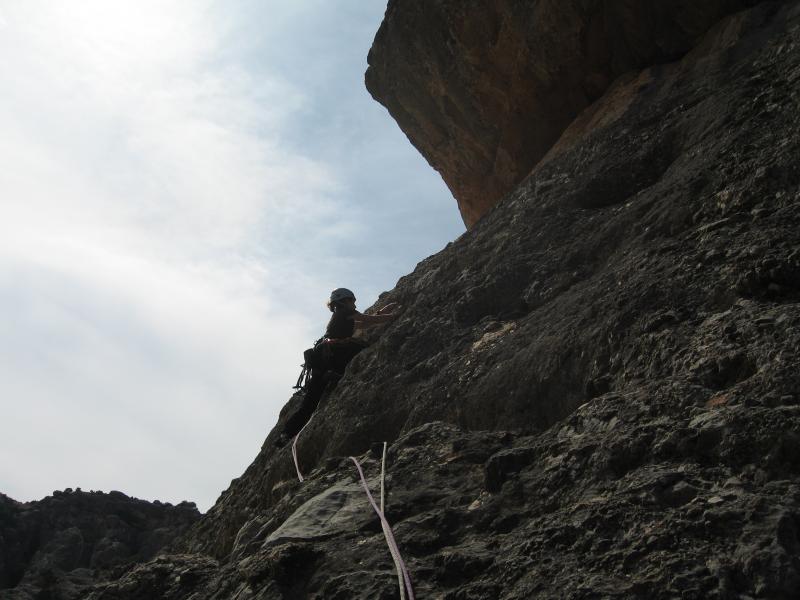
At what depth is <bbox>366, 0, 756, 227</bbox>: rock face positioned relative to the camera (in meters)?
9.93

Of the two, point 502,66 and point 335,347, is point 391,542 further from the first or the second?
point 502,66

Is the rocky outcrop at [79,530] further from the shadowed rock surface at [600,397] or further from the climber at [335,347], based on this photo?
the shadowed rock surface at [600,397]

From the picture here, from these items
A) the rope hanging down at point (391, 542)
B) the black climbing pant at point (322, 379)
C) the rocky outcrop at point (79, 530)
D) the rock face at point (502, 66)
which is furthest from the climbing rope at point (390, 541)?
the rocky outcrop at point (79, 530)

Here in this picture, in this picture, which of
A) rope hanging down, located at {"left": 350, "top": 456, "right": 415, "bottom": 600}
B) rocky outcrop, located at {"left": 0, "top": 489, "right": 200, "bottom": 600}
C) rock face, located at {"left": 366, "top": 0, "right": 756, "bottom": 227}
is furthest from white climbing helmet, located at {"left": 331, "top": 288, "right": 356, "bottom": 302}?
rocky outcrop, located at {"left": 0, "top": 489, "right": 200, "bottom": 600}

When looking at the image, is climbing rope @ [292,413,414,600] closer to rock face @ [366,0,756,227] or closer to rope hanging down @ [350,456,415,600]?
rope hanging down @ [350,456,415,600]

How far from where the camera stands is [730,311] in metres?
4.80

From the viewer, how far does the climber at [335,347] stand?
32.2 ft

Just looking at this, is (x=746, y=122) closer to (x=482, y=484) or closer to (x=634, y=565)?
(x=482, y=484)

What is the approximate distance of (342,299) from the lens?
10.8m

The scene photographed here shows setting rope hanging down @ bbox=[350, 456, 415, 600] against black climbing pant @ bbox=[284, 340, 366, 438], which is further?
black climbing pant @ bbox=[284, 340, 366, 438]

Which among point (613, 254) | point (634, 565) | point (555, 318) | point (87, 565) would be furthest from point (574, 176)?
point (87, 565)

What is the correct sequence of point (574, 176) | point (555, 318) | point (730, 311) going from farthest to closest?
point (574, 176)
point (555, 318)
point (730, 311)

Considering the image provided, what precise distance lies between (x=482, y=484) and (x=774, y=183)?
9.09 ft

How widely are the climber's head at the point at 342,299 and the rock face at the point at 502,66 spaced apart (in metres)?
3.31
